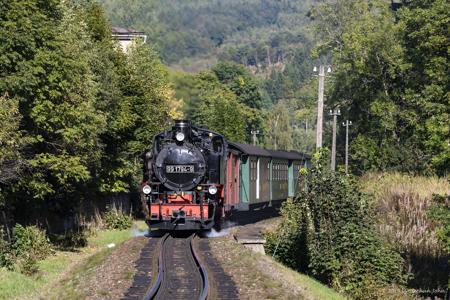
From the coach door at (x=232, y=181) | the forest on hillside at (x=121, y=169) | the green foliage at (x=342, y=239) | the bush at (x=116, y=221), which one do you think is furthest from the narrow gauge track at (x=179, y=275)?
the bush at (x=116, y=221)

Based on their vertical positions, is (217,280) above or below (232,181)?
below

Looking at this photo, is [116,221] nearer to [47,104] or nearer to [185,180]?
[185,180]

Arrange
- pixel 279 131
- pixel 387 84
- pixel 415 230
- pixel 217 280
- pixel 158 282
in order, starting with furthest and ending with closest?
pixel 279 131 → pixel 387 84 → pixel 415 230 → pixel 217 280 → pixel 158 282

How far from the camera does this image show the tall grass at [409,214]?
990 inches

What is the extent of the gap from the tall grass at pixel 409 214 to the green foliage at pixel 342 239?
3142mm

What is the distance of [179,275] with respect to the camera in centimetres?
1673

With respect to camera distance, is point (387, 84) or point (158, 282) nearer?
point (158, 282)

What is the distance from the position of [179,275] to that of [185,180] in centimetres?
845

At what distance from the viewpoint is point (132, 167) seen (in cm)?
3572

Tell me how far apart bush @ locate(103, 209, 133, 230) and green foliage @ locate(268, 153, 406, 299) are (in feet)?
42.3

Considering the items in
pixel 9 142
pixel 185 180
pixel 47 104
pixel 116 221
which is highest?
pixel 47 104

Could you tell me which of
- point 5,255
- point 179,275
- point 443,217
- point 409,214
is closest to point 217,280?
point 179,275

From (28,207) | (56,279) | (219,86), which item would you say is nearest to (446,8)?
(28,207)

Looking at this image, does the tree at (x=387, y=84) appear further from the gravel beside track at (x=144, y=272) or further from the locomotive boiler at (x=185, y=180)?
the gravel beside track at (x=144, y=272)
